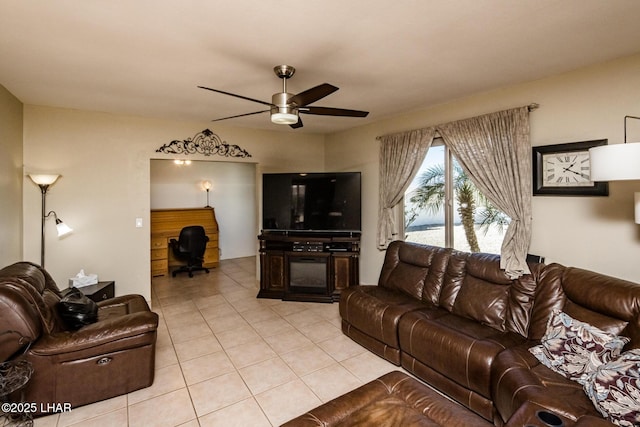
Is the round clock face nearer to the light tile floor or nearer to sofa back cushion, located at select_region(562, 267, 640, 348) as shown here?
sofa back cushion, located at select_region(562, 267, 640, 348)

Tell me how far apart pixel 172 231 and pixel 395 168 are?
4.66 m

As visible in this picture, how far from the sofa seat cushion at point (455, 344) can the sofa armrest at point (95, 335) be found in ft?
7.12

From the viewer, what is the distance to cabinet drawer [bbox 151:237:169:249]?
240 inches

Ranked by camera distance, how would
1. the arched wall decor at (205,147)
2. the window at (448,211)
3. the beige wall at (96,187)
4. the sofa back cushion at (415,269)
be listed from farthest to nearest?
the arched wall decor at (205,147) → the beige wall at (96,187) → the window at (448,211) → the sofa back cushion at (415,269)

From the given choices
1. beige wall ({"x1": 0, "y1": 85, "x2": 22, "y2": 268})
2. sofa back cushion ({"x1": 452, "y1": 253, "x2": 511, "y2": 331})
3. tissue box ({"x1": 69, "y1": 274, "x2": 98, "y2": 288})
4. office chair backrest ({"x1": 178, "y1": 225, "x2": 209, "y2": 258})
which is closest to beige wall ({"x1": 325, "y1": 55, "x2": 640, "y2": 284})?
sofa back cushion ({"x1": 452, "y1": 253, "x2": 511, "y2": 331})

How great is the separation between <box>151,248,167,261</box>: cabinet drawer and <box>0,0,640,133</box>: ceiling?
3.34 meters

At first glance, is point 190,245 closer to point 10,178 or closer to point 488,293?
point 10,178

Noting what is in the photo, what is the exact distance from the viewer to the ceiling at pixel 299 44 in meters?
1.82

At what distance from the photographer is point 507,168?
3066 mm

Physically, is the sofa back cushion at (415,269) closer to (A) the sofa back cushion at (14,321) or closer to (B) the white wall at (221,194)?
(A) the sofa back cushion at (14,321)

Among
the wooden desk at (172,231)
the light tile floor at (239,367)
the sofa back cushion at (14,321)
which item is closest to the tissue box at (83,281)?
the light tile floor at (239,367)

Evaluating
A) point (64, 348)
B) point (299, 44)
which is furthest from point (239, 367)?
point (299, 44)

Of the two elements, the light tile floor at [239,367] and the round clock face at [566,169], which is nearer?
the light tile floor at [239,367]

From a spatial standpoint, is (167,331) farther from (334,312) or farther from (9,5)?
(9,5)
